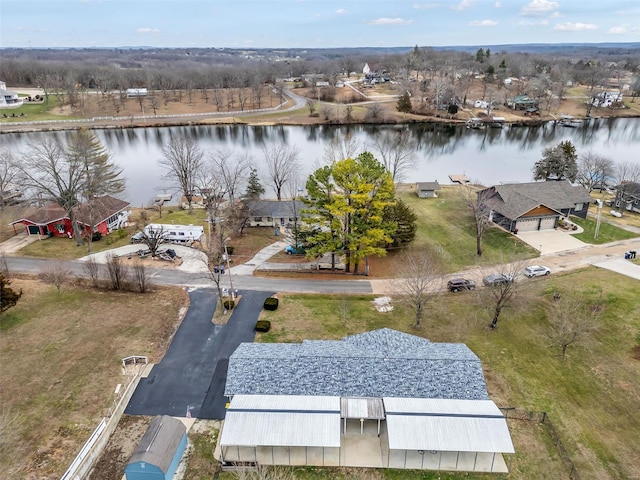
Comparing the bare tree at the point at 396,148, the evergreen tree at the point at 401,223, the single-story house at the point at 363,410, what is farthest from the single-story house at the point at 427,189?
the single-story house at the point at 363,410

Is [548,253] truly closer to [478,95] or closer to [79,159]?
[79,159]

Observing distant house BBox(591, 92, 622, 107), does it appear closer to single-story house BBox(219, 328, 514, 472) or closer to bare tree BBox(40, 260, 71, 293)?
single-story house BBox(219, 328, 514, 472)

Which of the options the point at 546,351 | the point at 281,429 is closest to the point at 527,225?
the point at 546,351

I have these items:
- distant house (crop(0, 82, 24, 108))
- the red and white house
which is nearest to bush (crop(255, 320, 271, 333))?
the red and white house

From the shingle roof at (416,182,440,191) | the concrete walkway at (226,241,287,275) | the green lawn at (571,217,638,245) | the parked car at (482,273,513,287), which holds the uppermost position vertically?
the shingle roof at (416,182,440,191)

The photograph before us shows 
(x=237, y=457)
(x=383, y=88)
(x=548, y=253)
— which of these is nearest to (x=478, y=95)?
(x=383, y=88)

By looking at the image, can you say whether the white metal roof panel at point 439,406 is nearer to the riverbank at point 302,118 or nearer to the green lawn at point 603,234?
the green lawn at point 603,234
